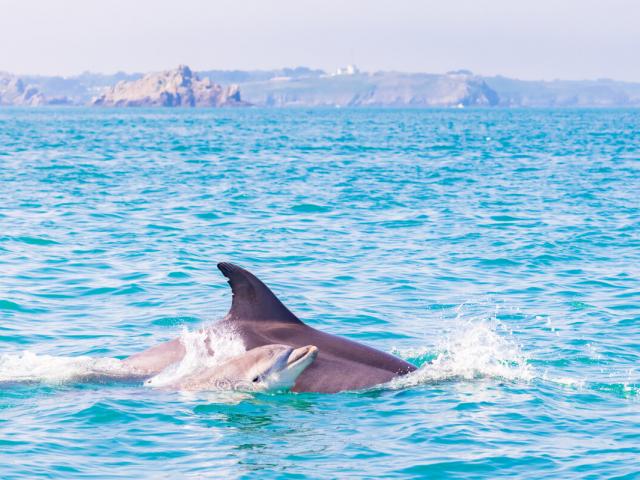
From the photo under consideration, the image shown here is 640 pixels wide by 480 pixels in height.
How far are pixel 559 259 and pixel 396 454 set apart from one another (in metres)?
13.9

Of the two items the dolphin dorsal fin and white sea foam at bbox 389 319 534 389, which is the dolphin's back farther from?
white sea foam at bbox 389 319 534 389

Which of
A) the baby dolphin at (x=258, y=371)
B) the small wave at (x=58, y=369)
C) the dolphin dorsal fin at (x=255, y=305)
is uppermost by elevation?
the dolphin dorsal fin at (x=255, y=305)

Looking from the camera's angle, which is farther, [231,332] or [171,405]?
[231,332]

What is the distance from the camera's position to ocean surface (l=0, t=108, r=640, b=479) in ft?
37.6

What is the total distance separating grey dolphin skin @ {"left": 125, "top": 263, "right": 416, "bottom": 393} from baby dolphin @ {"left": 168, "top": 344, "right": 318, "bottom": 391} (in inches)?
15.8

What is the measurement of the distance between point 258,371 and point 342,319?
197 inches

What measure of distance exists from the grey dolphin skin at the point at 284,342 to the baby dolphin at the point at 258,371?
40 cm

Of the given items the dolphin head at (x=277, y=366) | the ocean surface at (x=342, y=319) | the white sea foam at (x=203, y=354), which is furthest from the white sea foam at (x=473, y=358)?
the white sea foam at (x=203, y=354)

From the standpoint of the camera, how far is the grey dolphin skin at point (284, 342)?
13812mm

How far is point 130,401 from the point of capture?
13148mm

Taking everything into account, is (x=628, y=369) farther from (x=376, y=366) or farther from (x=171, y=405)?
(x=171, y=405)

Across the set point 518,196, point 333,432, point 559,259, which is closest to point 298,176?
point 518,196

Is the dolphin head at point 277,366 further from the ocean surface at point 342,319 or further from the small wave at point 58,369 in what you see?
the small wave at point 58,369

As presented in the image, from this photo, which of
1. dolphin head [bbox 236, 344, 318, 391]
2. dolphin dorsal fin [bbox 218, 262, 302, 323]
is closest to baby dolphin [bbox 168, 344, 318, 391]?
dolphin head [bbox 236, 344, 318, 391]
